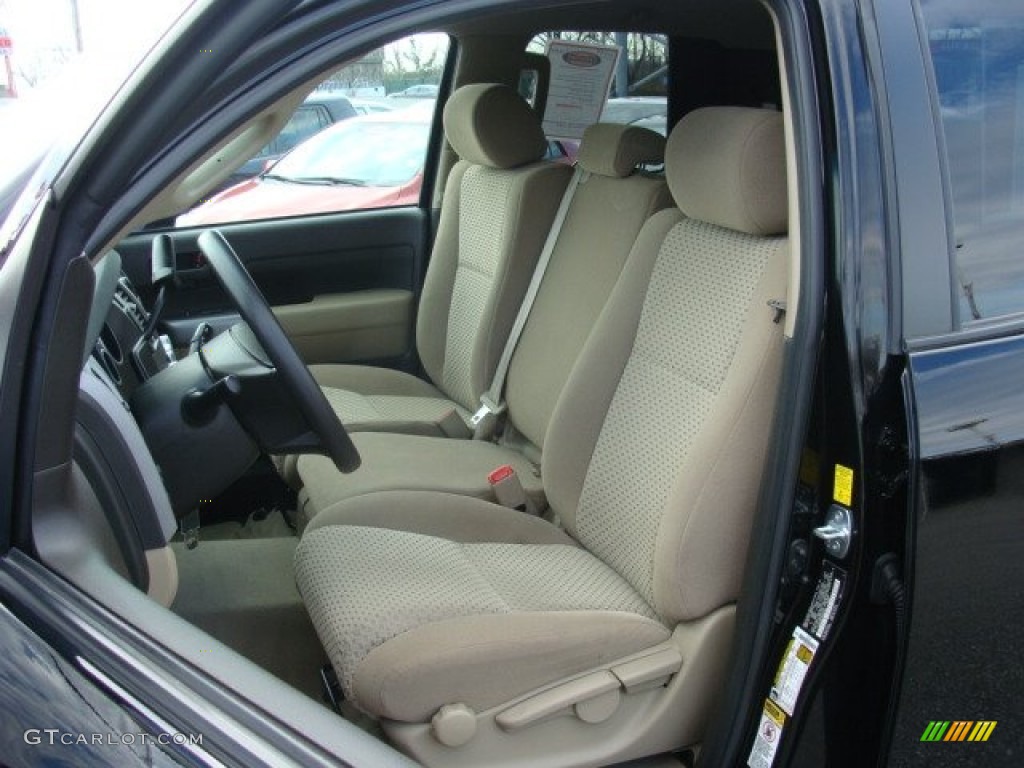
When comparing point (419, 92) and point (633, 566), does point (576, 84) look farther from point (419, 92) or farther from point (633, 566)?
point (633, 566)

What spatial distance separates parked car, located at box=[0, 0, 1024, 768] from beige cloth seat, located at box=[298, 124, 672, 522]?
25cm

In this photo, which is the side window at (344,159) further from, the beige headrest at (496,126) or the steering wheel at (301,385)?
the steering wheel at (301,385)

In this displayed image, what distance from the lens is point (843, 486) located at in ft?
4.78

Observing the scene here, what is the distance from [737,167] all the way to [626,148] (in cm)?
77

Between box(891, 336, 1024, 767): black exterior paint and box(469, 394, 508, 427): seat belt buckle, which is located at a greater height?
box(891, 336, 1024, 767): black exterior paint

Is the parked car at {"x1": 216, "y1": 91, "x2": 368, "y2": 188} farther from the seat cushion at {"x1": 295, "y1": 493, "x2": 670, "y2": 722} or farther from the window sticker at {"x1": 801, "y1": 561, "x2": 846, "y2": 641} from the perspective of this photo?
the window sticker at {"x1": 801, "y1": 561, "x2": 846, "y2": 641}

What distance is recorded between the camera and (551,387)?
2.64 meters

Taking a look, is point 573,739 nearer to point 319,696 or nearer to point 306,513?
point 319,696

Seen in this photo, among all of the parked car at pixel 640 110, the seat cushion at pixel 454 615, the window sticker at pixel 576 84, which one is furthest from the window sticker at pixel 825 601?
the window sticker at pixel 576 84

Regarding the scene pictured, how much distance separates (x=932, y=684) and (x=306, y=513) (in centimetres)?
144

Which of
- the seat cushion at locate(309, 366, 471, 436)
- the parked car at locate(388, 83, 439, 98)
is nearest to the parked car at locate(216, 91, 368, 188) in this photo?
the parked car at locate(388, 83, 439, 98)

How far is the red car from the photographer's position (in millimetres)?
3637

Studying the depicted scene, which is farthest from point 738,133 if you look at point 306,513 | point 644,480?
point 306,513

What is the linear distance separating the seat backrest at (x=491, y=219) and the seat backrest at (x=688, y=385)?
779 mm
